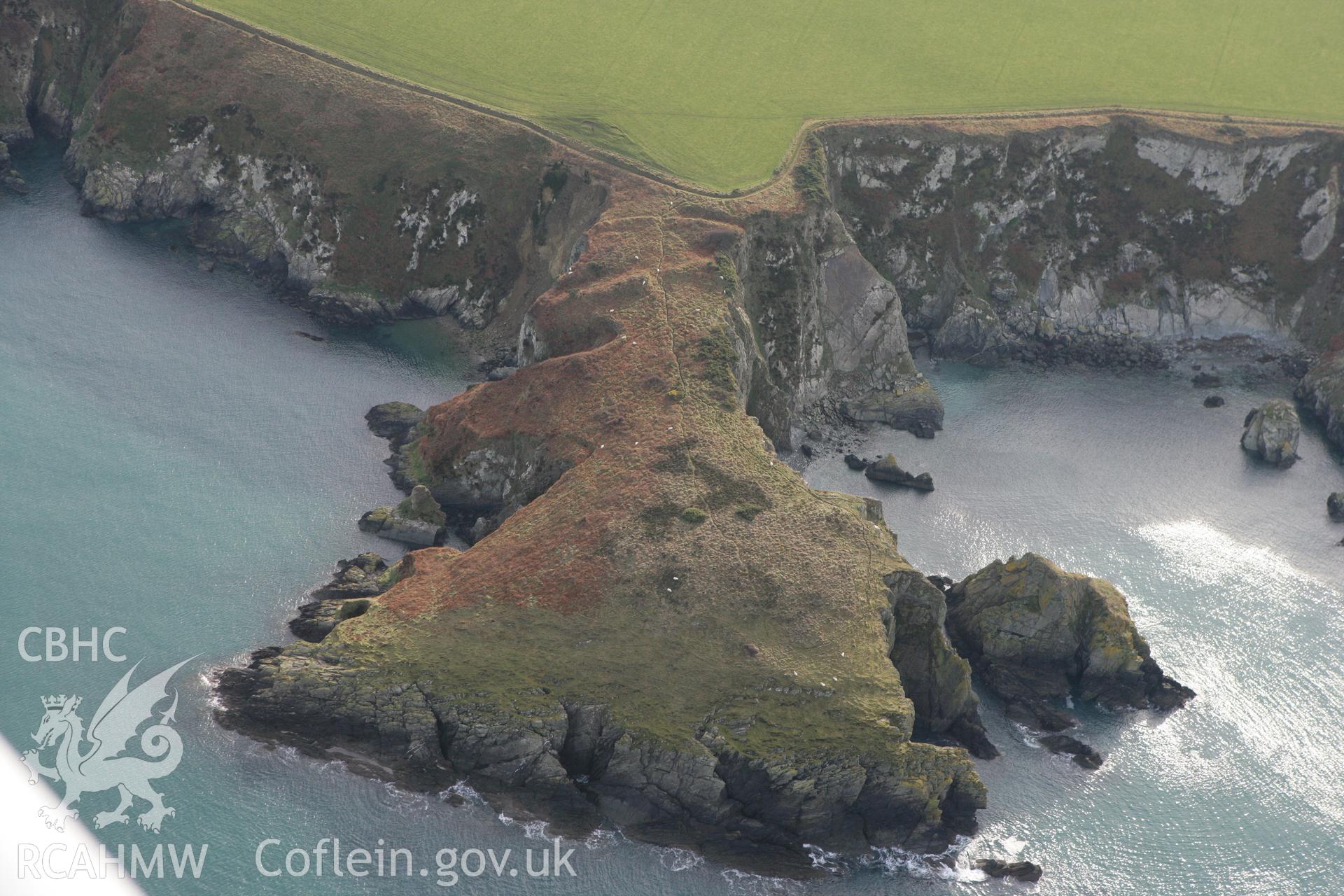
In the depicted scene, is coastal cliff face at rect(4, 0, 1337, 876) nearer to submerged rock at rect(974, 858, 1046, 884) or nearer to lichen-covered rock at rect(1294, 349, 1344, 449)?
submerged rock at rect(974, 858, 1046, 884)

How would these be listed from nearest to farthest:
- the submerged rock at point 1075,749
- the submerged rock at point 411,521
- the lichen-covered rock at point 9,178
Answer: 1. the submerged rock at point 1075,749
2. the submerged rock at point 411,521
3. the lichen-covered rock at point 9,178

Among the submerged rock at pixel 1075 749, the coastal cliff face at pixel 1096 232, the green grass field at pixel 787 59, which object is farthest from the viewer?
the green grass field at pixel 787 59

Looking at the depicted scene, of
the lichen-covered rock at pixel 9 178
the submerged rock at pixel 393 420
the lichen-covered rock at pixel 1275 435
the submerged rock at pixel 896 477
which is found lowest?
the submerged rock at pixel 393 420

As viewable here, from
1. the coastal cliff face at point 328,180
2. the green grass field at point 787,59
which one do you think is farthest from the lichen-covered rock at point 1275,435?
the coastal cliff face at point 328,180

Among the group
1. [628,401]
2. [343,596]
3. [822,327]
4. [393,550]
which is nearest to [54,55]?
[393,550]

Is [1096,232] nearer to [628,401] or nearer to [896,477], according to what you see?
[896,477]

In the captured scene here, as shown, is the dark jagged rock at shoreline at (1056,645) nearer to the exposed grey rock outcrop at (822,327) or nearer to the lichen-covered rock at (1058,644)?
the lichen-covered rock at (1058,644)

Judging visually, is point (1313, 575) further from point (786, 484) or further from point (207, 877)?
point (207, 877)
